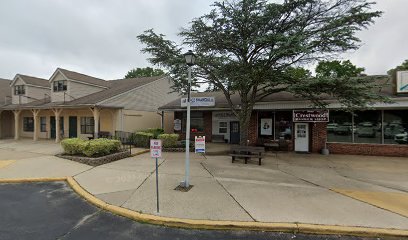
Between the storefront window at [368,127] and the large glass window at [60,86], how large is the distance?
877 inches

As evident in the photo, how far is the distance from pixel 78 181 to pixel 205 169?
4703mm

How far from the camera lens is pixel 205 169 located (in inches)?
366

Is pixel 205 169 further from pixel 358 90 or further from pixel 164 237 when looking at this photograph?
pixel 358 90

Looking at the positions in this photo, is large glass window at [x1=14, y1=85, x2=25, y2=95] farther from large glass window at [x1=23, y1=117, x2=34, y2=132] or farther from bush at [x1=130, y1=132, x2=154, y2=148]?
bush at [x1=130, y1=132, x2=154, y2=148]

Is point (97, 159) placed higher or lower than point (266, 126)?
lower

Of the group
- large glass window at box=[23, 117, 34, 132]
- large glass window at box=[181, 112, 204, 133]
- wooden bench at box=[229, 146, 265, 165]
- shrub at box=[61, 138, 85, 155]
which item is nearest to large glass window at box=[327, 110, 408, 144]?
wooden bench at box=[229, 146, 265, 165]

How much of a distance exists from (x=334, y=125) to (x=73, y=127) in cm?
2059

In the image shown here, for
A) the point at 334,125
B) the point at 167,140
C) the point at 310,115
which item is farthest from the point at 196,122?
the point at 334,125

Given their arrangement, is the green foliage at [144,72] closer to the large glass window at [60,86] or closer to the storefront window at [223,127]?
the large glass window at [60,86]

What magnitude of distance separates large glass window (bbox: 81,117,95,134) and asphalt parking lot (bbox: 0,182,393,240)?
44.0 feet

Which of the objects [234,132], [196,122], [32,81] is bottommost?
[234,132]

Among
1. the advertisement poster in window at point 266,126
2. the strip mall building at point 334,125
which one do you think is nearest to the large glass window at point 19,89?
the strip mall building at point 334,125

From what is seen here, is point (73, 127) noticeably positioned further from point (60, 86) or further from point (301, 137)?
point (301, 137)

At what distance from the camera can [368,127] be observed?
13.1 meters
